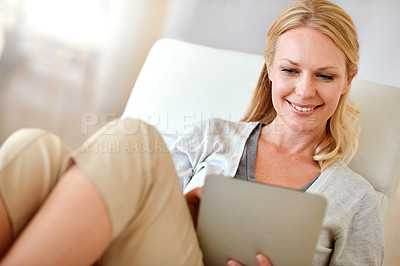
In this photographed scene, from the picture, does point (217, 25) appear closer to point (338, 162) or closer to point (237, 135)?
point (237, 135)

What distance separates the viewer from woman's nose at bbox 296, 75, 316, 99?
1302mm

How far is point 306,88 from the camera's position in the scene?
1302 mm

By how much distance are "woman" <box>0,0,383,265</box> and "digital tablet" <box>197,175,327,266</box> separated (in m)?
0.04

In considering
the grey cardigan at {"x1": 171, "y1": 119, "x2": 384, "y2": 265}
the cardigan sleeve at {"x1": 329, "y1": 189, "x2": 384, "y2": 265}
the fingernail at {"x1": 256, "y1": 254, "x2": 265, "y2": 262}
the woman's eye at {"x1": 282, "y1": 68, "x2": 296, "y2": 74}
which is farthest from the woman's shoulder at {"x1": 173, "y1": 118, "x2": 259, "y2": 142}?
the fingernail at {"x1": 256, "y1": 254, "x2": 265, "y2": 262}

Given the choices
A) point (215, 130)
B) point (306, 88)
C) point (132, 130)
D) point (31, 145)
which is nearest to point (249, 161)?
point (215, 130)

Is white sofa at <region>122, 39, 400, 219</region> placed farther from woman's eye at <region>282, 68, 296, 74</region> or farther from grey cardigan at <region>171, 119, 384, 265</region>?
woman's eye at <region>282, 68, 296, 74</region>

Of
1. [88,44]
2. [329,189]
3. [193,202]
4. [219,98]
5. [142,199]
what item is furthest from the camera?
[88,44]

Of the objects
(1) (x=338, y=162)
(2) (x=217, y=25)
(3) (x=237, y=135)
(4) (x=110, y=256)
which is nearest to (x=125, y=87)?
(2) (x=217, y=25)

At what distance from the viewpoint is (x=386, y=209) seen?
59.0 inches

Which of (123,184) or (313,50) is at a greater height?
(313,50)

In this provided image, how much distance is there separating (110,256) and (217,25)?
148cm

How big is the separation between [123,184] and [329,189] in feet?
2.21

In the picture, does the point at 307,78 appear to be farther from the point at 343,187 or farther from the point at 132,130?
the point at 132,130

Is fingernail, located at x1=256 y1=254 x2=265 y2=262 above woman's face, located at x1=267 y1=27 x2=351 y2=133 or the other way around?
the other way around
